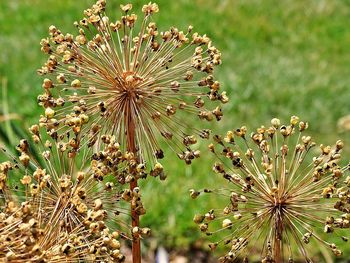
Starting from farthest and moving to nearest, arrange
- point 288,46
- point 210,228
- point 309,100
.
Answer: point 288,46 < point 309,100 < point 210,228

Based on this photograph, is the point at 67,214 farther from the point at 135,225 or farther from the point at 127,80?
the point at 127,80

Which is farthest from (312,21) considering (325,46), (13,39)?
(13,39)

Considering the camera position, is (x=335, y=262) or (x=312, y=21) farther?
(x=312, y=21)

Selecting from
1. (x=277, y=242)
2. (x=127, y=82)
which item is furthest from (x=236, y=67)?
(x=277, y=242)

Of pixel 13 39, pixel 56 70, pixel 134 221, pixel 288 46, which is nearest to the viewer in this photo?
pixel 134 221

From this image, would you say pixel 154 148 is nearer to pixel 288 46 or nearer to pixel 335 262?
pixel 335 262

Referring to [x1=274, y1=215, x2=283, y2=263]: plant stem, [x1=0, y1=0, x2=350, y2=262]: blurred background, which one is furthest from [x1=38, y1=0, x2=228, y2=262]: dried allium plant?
[x1=0, y1=0, x2=350, y2=262]: blurred background

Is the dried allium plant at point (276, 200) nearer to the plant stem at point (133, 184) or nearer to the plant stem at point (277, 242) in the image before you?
the plant stem at point (277, 242)
